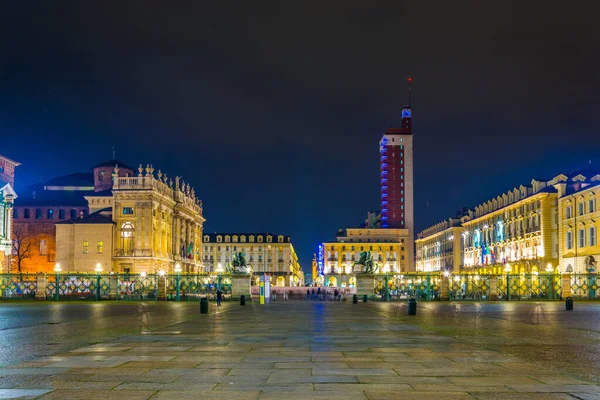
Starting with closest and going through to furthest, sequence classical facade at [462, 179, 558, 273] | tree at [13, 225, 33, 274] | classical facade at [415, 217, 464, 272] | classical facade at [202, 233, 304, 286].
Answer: classical facade at [462, 179, 558, 273] < tree at [13, 225, 33, 274] < classical facade at [415, 217, 464, 272] < classical facade at [202, 233, 304, 286]

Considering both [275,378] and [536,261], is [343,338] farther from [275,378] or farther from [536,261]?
[536,261]

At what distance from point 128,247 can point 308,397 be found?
95.1 metres

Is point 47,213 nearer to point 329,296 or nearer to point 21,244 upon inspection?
point 21,244

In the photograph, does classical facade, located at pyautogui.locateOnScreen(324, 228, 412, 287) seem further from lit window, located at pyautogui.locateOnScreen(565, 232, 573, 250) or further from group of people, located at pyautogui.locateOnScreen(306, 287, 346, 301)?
lit window, located at pyautogui.locateOnScreen(565, 232, 573, 250)

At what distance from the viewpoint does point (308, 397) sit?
9.91 meters

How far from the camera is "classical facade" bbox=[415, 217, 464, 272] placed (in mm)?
141000

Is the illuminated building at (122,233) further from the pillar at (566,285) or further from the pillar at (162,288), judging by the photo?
the pillar at (566,285)

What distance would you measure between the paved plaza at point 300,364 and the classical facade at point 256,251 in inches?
6758

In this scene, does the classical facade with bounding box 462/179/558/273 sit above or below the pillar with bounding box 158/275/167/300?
above

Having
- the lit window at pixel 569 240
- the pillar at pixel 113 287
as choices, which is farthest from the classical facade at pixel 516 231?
the pillar at pixel 113 287

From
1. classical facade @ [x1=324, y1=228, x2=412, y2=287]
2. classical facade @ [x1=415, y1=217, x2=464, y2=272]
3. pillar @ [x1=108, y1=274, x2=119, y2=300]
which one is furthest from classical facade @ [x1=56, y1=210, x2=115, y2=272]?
classical facade @ [x1=324, y1=228, x2=412, y2=287]

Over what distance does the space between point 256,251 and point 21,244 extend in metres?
87.3

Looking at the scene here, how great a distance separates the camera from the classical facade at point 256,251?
19375 cm

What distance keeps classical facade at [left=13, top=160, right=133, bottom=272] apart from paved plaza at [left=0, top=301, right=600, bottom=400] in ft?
320
